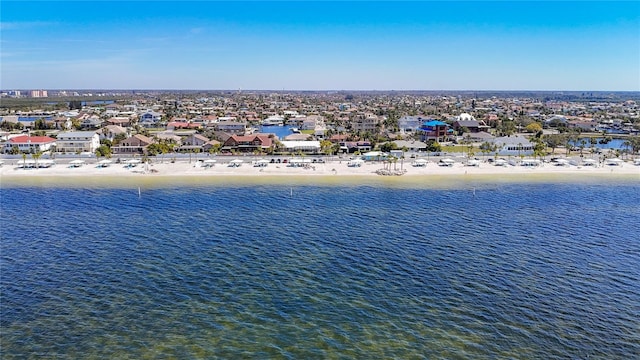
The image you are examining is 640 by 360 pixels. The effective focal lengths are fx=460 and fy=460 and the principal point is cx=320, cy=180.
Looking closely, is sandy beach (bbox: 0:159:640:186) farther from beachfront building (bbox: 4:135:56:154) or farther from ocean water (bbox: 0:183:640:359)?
ocean water (bbox: 0:183:640:359)

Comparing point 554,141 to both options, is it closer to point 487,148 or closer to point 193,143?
point 487,148

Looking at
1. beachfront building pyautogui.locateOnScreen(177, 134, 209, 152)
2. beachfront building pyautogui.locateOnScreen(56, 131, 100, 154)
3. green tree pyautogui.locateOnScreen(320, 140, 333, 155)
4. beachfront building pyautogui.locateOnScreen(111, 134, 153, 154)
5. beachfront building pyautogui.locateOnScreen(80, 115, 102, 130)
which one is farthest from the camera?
beachfront building pyautogui.locateOnScreen(80, 115, 102, 130)

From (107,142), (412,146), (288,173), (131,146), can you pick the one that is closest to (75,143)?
(107,142)

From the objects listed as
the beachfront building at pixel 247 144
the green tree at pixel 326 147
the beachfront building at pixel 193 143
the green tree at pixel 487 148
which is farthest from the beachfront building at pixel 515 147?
the beachfront building at pixel 193 143

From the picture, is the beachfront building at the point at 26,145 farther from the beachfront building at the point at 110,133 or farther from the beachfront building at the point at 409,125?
the beachfront building at the point at 409,125

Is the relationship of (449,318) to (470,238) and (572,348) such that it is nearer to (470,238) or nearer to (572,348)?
(572,348)

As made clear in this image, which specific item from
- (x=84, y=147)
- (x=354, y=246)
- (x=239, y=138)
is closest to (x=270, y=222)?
(x=354, y=246)

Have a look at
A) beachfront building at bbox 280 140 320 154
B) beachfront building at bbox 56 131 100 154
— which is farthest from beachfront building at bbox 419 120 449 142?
beachfront building at bbox 56 131 100 154
